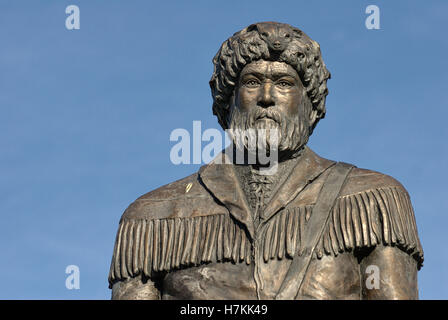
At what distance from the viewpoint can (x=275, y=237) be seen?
68.6 feet

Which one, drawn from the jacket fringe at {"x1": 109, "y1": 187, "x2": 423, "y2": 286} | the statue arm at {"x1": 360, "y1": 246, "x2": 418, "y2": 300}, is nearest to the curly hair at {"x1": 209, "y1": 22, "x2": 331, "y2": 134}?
the jacket fringe at {"x1": 109, "y1": 187, "x2": 423, "y2": 286}

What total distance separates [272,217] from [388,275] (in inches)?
65.7

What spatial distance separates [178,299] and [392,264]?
2.74 m

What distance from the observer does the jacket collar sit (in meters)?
21.2

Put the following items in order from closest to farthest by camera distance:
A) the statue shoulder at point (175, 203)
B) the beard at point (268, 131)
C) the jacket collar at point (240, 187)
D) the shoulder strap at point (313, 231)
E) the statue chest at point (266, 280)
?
the shoulder strap at point (313, 231), the statue chest at point (266, 280), the jacket collar at point (240, 187), the beard at point (268, 131), the statue shoulder at point (175, 203)

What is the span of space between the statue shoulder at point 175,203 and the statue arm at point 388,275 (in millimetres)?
2107

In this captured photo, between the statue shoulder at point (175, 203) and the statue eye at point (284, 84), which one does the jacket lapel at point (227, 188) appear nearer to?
the statue shoulder at point (175, 203)

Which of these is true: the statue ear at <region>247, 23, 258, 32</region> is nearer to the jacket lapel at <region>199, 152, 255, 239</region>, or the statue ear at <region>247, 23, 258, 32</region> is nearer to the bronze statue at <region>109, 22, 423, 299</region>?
the bronze statue at <region>109, 22, 423, 299</region>

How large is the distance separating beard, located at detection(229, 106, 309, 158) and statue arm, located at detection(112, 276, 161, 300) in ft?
7.09

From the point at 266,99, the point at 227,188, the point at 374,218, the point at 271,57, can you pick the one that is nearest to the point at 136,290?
the point at 227,188

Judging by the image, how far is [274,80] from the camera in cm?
2169

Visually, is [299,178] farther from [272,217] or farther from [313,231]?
[313,231]

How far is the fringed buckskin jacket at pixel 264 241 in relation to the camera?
20672 millimetres

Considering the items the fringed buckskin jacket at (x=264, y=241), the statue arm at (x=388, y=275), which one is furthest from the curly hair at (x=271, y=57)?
the statue arm at (x=388, y=275)
